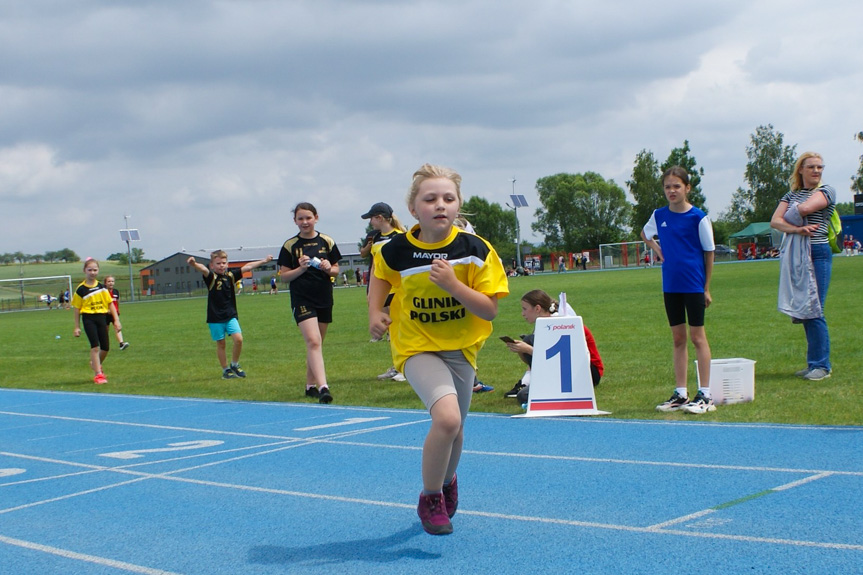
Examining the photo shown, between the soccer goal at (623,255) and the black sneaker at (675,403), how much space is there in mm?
75853

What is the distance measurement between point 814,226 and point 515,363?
4.89m

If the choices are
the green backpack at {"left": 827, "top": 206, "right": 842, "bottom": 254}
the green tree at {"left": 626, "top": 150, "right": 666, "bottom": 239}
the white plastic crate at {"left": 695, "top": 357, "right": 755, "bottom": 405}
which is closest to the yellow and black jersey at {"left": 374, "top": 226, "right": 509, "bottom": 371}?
the white plastic crate at {"left": 695, "top": 357, "right": 755, "bottom": 405}

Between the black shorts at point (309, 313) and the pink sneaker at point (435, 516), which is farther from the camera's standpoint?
the black shorts at point (309, 313)

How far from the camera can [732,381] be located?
327 inches

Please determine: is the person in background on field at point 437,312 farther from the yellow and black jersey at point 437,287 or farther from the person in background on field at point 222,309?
the person in background on field at point 222,309

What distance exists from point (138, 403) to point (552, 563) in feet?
27.4

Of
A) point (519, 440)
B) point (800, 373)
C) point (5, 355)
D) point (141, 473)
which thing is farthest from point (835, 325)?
point (5, 355)

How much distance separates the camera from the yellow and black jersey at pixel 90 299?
47.2 feet

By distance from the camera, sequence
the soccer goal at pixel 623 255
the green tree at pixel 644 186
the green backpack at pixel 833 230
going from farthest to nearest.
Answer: the green tree at pixel 644 186 < the soccer goal at pixel 623 255 < the green backpack at pixel 833 230

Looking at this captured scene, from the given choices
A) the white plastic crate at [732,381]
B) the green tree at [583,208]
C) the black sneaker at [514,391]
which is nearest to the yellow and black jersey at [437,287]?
the white plastic crate at [732,381]

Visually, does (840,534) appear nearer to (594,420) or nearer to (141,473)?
(594,420)

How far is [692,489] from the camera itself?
5.39 metres

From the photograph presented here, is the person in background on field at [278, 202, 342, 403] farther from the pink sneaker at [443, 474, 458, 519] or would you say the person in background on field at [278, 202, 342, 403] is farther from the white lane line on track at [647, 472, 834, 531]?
the white lane line on track at [647, 472, 834, 531]

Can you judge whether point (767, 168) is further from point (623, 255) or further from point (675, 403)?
point (675, 403)
